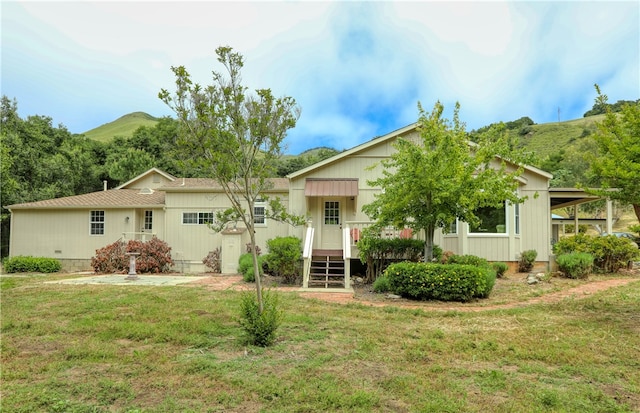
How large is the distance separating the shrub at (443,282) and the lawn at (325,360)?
115 centimetres

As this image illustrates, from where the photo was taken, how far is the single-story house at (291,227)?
526 inches

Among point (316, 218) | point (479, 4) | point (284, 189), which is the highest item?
point (479, 4)

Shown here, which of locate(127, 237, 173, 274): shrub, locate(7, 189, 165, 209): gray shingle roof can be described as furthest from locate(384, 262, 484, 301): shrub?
locate(7, 189, 165, 209): gray shingle roof

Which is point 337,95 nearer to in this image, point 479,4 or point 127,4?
point 479,4

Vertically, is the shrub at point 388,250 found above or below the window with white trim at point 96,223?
below

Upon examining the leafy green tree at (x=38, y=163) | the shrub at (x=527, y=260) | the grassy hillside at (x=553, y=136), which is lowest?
the shrub at (x=527, y=260)

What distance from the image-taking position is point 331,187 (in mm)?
13828

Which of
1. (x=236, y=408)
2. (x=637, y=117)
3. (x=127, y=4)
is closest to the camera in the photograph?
(x=236, y=408)

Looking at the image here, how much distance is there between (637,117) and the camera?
6.20 m

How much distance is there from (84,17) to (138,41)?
5.30ft

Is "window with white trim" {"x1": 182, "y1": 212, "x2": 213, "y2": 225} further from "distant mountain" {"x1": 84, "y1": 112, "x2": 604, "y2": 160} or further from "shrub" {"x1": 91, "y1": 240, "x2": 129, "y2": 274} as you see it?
"distant mountain" {"x1": 84, "y1": 112, "x2": 604, "y2": 160}

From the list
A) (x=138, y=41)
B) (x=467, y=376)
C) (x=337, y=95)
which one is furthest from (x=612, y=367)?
(x=337, y=95)

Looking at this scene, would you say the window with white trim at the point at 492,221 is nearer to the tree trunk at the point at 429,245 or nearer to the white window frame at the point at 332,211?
the tree trunk at the point at 429,245

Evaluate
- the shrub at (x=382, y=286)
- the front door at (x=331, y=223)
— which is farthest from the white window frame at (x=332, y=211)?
the shrub at (x=382, y=286)
